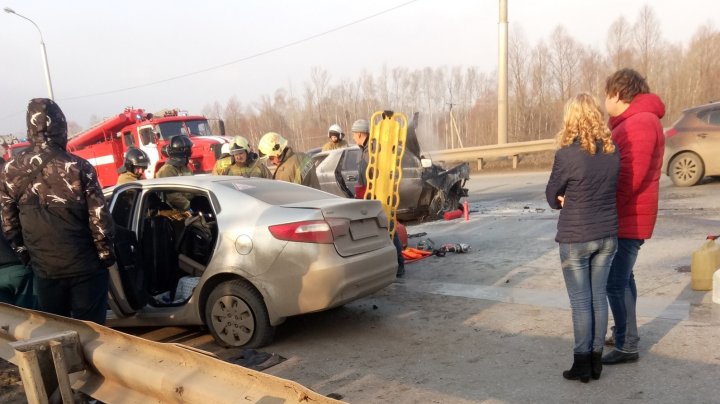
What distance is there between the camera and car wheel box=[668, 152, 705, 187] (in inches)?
404

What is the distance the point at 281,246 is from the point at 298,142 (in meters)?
47.8

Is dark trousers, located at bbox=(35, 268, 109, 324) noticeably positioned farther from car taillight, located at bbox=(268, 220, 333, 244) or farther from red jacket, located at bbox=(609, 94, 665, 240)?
red jacket, located at bbox=(609, 94, 665, 240)

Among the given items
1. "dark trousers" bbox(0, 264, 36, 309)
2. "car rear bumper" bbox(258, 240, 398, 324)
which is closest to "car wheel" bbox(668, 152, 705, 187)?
"car rear bumper" bbox(258, 240, 398, 324)

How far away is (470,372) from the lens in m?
3.46

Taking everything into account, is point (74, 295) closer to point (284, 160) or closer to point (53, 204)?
point (53, 204)

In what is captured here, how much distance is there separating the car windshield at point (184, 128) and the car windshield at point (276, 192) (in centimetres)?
1230

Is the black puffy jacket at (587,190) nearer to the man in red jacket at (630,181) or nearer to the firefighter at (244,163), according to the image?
the man in red jacket at (630,181)

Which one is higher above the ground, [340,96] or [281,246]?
[340,96]

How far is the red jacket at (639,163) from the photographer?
3201 mm

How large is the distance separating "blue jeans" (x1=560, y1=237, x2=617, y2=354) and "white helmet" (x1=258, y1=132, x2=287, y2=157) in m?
3.65

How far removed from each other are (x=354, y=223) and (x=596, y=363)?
2024 mm

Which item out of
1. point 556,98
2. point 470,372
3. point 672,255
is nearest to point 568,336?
point 470,372

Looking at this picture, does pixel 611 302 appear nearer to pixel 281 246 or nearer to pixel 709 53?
pixel 281 246

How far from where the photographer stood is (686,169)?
1045 centimetres
